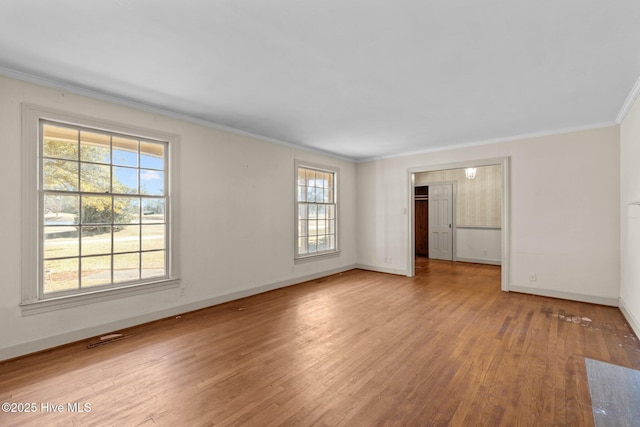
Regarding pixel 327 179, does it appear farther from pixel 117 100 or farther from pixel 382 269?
pixel 117 100

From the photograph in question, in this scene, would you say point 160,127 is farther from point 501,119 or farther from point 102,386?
point 501,119

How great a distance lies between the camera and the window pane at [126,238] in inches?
134

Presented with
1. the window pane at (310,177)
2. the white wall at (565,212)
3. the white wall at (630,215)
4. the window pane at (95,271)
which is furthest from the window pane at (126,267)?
the white wall at (630,215)

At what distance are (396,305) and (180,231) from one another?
125 inches

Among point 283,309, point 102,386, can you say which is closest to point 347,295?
point 283,309

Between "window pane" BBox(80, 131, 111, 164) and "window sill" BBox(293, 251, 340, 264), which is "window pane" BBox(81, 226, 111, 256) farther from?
"window sill" BBox(293, 251, 340, 264)

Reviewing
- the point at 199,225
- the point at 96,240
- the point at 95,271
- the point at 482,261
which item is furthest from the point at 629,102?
the point at 95,271

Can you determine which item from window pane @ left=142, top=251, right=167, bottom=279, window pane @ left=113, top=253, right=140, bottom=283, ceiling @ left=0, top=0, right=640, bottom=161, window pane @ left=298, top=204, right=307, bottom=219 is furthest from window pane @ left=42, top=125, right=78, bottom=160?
window pane @ left=298, top=204, right=307, bottom=219

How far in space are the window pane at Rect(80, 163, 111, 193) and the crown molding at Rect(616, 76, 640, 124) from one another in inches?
221

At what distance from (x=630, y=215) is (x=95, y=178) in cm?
627

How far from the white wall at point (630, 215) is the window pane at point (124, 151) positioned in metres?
5.62

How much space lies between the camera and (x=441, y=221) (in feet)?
28.4

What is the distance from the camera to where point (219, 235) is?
172 inches

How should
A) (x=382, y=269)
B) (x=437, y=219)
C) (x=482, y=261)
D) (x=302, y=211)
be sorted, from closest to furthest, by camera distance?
(x=302, y=211), (x=382, y=269), (x=482, y=261), (x=437, y=219)
